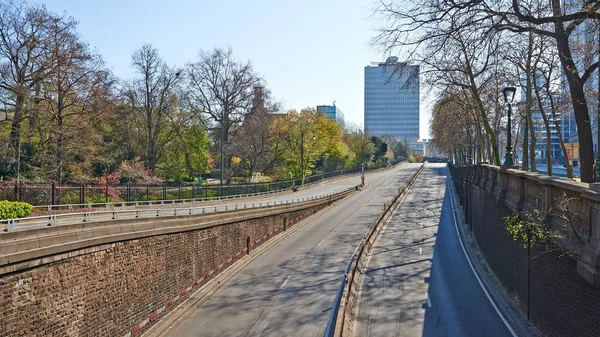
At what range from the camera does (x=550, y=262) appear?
534 inches

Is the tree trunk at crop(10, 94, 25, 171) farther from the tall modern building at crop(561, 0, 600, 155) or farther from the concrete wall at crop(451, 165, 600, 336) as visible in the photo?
the tall modern building at crop(561, 0, 600, 155)

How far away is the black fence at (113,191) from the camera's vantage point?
27891 millimetres

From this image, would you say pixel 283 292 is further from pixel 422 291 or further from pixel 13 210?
pixel 13 210

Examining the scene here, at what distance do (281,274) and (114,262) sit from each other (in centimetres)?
1119

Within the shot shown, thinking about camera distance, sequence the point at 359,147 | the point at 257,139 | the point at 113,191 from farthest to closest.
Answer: the point at 359,147 < the point at 257,139 < the point at 113,191

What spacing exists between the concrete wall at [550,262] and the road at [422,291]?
1602 millimetres

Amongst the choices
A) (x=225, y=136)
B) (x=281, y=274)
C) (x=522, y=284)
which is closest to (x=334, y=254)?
(x=281, y=274)

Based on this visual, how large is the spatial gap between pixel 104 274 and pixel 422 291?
13.3 m

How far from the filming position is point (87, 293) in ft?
45.1

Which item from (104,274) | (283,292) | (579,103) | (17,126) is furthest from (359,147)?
(104,274)

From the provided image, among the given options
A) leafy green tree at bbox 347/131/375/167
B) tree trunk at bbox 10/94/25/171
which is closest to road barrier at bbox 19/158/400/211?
tree trunk at bbox 10/94/25/171

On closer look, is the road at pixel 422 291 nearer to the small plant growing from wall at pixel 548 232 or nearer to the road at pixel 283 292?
the road at pixel 283 292

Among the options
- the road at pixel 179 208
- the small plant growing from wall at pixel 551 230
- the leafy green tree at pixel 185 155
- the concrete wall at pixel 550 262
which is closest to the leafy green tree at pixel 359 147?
the road at pixel 179 208

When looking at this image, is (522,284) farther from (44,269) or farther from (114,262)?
(44,269)
